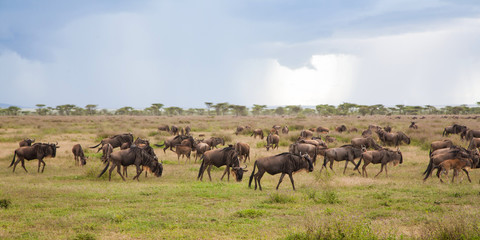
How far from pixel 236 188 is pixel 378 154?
309 inches

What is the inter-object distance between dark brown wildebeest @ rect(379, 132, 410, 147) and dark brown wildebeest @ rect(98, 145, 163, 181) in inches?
770

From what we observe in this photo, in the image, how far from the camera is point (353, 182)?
46.0 ft

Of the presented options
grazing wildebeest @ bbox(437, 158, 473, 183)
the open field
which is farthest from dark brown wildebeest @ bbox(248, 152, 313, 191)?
grazing wildebeest @ bbox(437, 158, 473, 183)

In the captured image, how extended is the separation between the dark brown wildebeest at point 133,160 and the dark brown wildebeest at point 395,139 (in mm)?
19566

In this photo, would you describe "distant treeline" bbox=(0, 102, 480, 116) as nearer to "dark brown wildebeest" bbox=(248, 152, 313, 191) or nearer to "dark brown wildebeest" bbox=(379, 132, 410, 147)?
"dark brown wildebeest" bbox=(379, 132, 410, 147)

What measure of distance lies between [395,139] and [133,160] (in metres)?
20.8

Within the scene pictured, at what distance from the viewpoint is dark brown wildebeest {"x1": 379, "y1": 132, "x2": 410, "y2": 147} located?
87.2 ft

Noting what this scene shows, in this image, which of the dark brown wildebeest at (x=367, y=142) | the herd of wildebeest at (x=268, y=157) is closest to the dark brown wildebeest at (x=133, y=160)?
the herd of wildebeest at (x=268, y=157)

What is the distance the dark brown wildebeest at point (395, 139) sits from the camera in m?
26.6

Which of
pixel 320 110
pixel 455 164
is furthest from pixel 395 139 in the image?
pixel 320 110

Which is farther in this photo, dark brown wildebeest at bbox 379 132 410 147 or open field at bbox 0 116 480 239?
dark brown wildebeest at bbox 379 132 410 147

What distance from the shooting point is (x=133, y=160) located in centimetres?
1491

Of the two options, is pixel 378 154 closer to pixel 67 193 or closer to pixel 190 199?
pixel 190 199

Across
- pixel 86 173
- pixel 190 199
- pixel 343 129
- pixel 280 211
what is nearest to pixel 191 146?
pixel 86 173
